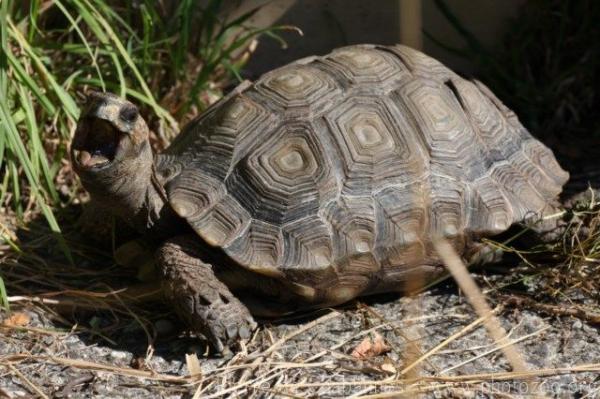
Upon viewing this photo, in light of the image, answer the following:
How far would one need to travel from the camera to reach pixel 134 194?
373 cm

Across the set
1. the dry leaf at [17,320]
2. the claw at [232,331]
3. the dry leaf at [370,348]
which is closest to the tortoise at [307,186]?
the claw at [232,331]

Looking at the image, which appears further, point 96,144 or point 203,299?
point 96,144

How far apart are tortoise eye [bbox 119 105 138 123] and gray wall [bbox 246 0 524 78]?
197 centimetres

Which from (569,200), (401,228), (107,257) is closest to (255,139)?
(401,228)

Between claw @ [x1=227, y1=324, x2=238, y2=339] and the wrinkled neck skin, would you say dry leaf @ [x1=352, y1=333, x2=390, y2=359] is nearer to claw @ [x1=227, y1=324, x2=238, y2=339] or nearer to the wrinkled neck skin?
claw @ [x1=227, y1=324, x2=238, y2=339]

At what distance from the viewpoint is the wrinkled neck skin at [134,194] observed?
11.8ft

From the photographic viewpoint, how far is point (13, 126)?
3969 mm

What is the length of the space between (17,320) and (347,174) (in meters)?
1.44

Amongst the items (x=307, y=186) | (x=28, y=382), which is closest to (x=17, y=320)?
(x=28, y=382)

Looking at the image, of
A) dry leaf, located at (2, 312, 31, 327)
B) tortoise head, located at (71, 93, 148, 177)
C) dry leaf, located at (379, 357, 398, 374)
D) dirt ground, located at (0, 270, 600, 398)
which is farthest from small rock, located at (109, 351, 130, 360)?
dry leaf, located at (379, 357, 398, 374)

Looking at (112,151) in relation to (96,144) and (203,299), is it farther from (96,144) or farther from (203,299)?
(203,299)

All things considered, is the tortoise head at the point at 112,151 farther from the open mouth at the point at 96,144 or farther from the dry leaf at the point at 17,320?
the dry leaf at the point at 17,320

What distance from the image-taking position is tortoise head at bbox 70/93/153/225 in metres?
3.45

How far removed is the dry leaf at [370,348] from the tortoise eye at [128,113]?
1230 millimetres
